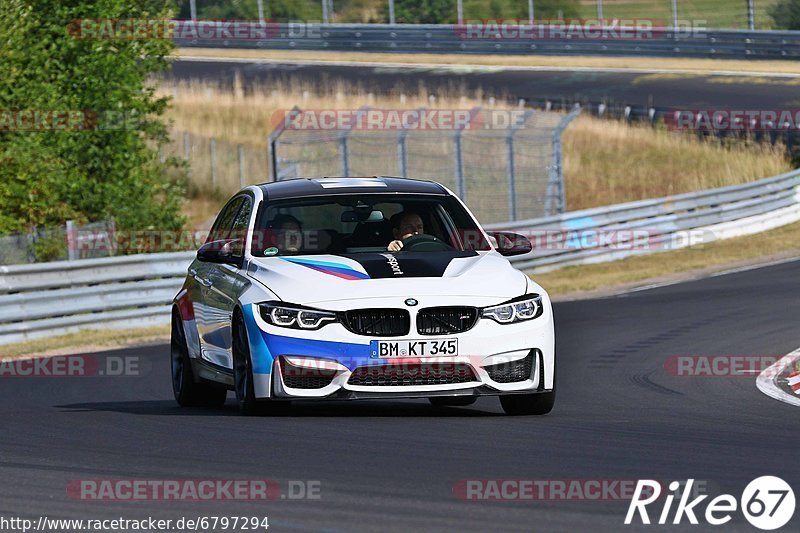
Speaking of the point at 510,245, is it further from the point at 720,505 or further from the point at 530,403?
the point at 720,505

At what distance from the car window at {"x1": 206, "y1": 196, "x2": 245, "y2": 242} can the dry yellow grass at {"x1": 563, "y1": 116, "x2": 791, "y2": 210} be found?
26086 millimetres

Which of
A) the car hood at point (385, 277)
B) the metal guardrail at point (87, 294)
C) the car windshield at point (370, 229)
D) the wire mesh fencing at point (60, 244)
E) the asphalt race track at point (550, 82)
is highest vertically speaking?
the car windshield at point (370, 229)

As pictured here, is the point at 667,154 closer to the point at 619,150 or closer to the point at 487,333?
the point at 619,150

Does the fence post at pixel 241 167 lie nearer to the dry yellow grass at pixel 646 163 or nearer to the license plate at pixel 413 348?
the dry yellow grass at pixel 646 163

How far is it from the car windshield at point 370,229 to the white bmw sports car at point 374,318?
0.01 metres

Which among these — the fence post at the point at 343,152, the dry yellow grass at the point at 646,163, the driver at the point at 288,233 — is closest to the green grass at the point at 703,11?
the dry yellow grass at the point at 646,163

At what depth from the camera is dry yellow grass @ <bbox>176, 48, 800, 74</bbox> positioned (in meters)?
49.1

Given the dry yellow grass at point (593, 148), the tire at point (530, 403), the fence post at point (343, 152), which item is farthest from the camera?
the dry yellow grass at point (593, 148)

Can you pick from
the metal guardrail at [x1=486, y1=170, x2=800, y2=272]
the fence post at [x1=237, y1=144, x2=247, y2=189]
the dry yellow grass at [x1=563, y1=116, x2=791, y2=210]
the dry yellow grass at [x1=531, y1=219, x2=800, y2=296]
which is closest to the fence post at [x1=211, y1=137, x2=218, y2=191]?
the fence post at [x1=237, y1=144, x2=247, y2=189]

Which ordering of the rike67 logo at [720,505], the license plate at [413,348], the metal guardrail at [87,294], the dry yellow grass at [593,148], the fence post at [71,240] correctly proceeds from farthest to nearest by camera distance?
the dry yellow grass at [593,148] → the fence post at [71,240] → the metal guardrail at [87,294] → the license plate at [413,348] → the rike67 logo at [720,505]

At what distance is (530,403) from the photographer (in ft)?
32.4

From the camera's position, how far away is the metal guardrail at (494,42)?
48.9 meters

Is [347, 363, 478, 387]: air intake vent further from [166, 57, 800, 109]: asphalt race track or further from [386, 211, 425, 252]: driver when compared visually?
[166, 57, 800, 109]: asphalt race track

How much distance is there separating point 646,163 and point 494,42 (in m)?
16.8
